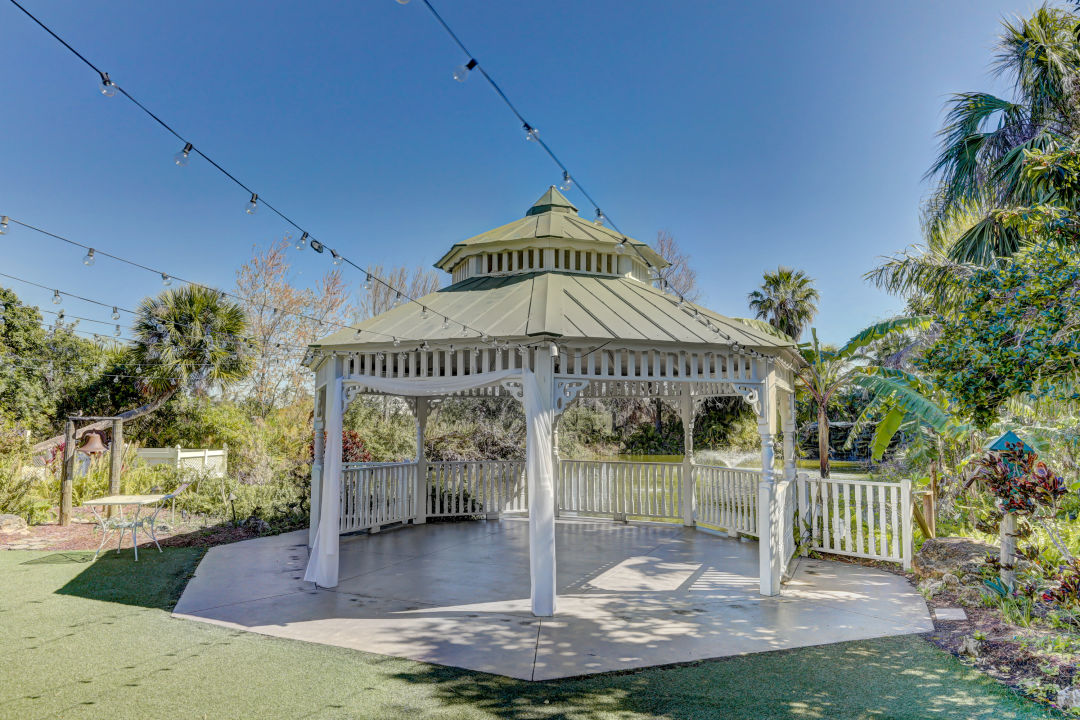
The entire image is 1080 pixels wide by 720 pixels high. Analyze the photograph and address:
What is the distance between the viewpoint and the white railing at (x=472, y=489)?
1063 centimetres


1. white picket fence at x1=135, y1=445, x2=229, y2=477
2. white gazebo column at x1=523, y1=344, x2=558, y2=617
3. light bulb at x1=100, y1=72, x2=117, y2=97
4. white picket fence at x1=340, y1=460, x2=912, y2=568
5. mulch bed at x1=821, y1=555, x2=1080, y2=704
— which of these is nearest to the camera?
light bulb at x1=100, y1=72, x2=117, y2=97

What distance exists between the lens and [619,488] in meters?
10.5

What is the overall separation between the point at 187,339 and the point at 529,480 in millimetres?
12123

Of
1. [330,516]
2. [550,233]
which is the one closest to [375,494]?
[330,516]

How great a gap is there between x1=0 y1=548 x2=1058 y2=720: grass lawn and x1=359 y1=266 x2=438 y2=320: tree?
17649mm

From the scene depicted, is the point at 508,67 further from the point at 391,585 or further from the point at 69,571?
the point at 69,571

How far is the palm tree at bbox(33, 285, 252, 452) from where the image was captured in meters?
14.1

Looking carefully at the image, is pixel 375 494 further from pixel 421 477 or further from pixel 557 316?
pixel 557 316

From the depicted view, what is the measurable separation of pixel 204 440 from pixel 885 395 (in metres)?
16.4

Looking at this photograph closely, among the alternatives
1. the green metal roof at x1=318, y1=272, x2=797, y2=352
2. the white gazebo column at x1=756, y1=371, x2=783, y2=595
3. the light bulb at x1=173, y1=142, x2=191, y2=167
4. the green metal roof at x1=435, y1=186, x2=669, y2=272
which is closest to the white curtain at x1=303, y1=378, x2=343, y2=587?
the green metal roof at x1=318, y1=272, x2=797, y2=352

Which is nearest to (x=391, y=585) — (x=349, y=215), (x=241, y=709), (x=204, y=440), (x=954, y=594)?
(x=241, y=709)

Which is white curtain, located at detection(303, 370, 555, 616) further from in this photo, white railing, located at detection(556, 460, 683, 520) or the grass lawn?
white railing, located at detection(556, 460, 683, 520)

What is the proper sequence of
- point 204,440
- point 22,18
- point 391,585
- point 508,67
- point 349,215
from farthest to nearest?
point 349,215 < point 204,440 < point 391,585 < point 508,67 < point 22,18

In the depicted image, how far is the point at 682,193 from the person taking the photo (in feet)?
54.5
